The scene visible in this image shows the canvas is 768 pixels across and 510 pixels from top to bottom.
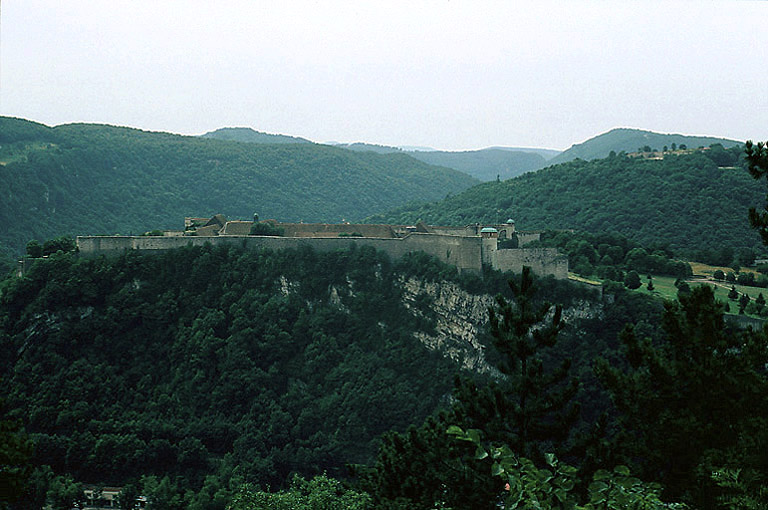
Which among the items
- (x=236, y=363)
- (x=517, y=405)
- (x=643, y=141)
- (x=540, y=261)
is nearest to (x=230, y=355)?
(x=236, y=363)

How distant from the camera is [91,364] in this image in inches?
1483

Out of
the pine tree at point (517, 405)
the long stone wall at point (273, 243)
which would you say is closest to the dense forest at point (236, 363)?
the long stone wall at point (273, 243)

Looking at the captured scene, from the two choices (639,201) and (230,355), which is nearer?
(230,355)

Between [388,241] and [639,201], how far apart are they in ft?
97.1

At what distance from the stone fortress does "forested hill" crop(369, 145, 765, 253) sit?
17.8m

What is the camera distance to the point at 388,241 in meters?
38.6

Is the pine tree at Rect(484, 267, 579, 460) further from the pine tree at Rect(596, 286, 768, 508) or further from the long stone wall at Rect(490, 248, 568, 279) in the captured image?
the long stone wall at Rect(490, 248, 568, 279)

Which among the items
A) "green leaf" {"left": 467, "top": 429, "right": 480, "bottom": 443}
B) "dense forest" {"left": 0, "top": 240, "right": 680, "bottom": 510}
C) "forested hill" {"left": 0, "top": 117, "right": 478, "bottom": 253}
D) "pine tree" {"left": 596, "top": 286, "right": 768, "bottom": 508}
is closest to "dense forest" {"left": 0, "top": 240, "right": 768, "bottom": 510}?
"dense forest" {"left": 0, "top": 240, "right": 680, "bottom": 510}

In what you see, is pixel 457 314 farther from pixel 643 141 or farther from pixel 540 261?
pixel 643 141

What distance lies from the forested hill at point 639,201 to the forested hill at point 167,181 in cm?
3520

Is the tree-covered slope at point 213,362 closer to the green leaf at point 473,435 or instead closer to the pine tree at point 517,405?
the pine tree at point 517,405

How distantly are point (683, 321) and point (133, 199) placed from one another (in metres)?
90.2

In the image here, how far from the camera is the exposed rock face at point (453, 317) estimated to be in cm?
3481

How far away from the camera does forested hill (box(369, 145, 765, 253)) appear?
55656mm
